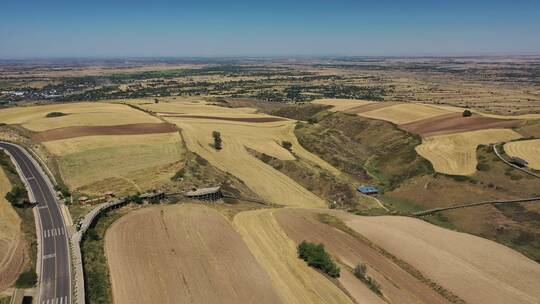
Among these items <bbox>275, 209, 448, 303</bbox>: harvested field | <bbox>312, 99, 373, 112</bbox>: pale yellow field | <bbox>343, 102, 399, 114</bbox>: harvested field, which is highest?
<bbox>343, 102, 399, 114</bbox>: harvested field

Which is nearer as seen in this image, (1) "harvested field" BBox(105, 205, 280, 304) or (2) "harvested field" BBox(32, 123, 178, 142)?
(1) "harvested field" BBox(105, 205, 280, 304)

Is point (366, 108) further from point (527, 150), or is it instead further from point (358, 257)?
point (358, 257)

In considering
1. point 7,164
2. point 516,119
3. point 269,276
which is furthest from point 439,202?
point 7,164

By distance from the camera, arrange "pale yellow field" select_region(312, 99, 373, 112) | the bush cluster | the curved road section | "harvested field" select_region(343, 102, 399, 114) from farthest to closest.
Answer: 1. "pale yellow field" select_region(312, 99, 373, 112)
2. "harvested field" select_region(343, 102, 399, 114)
3. the bush cluster
4. the curved road section

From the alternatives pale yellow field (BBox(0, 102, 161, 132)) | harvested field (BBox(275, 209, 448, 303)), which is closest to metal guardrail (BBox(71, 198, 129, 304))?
harvested field (BBox(275, 209, 448, 303))

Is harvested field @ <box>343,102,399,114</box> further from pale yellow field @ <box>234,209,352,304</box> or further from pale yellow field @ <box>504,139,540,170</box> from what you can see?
pale yellow field @ <box>234,209,352,304</box>

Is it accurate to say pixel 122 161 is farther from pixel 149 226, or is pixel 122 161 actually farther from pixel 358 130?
pixel 358 130

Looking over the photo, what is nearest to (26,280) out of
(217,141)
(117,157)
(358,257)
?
(358,257)

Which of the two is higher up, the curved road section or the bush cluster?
the curved road section
